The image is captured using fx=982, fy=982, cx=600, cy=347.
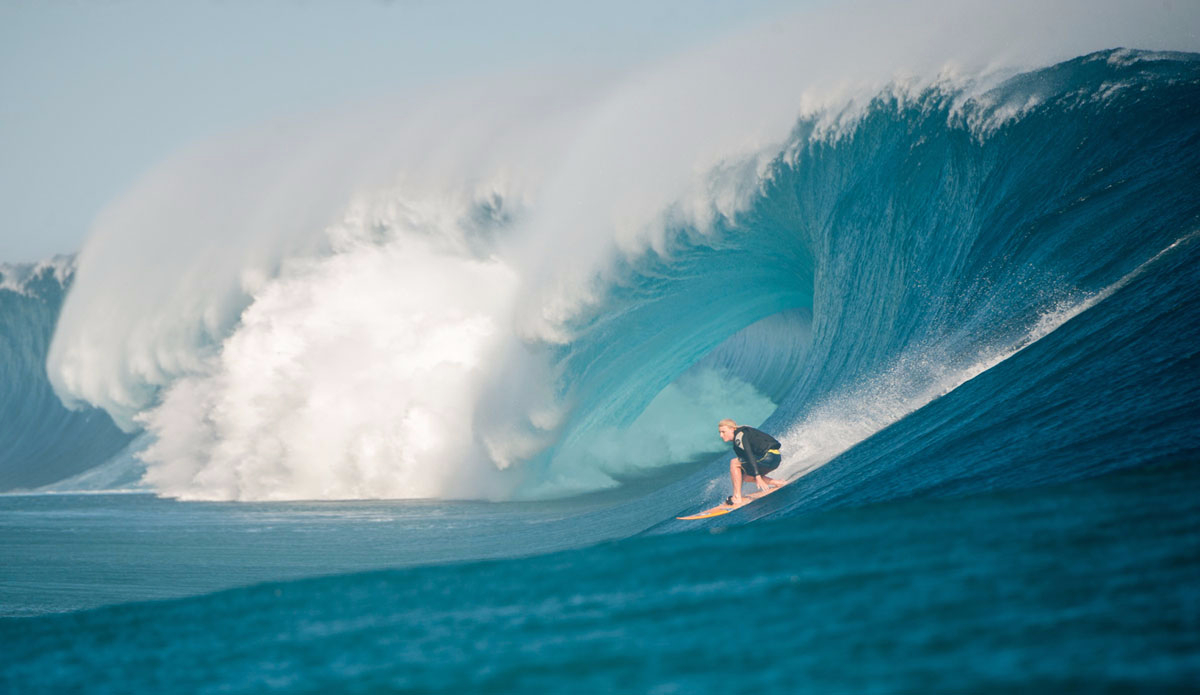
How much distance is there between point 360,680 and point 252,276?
16.4 metres

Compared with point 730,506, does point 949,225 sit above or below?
above

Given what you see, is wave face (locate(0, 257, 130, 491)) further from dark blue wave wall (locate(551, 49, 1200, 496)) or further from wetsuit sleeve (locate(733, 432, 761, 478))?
wetsuit sleeve (locate(733, 432, 761, 478))

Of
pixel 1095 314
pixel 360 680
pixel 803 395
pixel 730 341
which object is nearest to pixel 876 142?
pixel 803 395

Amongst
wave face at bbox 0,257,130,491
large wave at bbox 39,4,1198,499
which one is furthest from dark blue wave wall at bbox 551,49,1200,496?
wave face at bbox 0,257,130,491

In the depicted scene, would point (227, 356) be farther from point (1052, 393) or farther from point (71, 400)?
point (1052, 393)

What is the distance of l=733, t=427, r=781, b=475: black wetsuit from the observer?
721 centimetres

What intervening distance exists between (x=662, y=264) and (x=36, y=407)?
62.6 ft

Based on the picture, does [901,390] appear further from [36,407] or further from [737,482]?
[36,407]

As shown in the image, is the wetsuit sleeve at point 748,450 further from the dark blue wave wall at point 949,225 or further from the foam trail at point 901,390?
the dark blue wave wall at point 949,225

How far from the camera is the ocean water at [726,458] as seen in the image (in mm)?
3234

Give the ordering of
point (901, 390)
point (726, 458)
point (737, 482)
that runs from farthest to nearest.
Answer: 1. point (726, 458)
2. point (901, 390)
3. point (737, 482)

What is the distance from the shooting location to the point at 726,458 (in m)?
11.8

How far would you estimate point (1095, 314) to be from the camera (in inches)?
263

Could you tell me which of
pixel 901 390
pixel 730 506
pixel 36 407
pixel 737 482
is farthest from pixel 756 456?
pixel 36 407
